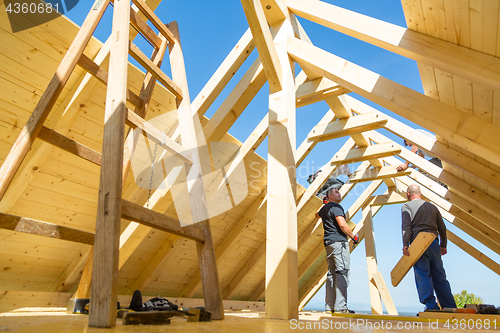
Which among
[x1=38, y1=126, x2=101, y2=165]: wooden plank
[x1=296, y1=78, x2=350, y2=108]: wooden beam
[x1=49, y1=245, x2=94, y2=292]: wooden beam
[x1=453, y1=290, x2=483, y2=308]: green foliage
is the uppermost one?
[x1=296, y1=78, x2=350, y2=108]: wooden beam

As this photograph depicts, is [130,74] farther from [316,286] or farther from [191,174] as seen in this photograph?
[316,286]

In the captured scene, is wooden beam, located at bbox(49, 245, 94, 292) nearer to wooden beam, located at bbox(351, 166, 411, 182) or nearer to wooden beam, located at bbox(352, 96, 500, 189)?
wooden beam, located at bbox(352, 96, 500, 189)

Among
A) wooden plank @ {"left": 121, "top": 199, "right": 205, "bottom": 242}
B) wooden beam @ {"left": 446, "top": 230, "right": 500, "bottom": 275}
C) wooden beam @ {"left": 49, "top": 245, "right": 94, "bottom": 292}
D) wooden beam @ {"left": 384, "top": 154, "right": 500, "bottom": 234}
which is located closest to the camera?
wooden plank @ {"left": 121, "top": 199, "right": 205, "bottom": 242}

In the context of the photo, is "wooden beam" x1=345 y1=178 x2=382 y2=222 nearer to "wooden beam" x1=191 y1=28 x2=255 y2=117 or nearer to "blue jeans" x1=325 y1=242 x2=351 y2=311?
"blue jeans" x1=325 y1=242 x2=351 y2=311

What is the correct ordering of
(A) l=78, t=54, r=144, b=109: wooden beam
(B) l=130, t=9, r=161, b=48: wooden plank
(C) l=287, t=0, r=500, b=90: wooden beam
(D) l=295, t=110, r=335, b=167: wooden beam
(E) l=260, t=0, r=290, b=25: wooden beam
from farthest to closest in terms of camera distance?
(D) l=295, t=110, r=335, b=167: wooden beam → (E) l=260, t=0, r=290, b=25: wooden beam → (B) l=130, t=9, r=161, b=48: wooden plank → (A) l=78, t=54, r=144, b=109: wooden beam → (C) l=287, t=0, r=500, b=90: wooden beam

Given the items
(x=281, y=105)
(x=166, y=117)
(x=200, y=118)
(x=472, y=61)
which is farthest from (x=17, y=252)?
(x=472, y=61)

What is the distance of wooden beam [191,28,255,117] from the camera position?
256cm

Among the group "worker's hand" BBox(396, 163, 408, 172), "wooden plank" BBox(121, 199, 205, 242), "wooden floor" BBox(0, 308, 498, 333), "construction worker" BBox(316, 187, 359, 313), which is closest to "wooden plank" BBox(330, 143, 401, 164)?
"worker's hand" BBox(396, 163, 408, 172)

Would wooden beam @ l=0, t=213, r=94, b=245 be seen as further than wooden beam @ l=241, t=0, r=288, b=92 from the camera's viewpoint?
No

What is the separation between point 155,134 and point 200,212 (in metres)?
0.42

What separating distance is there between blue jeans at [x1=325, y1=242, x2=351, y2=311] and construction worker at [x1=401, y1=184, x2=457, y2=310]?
53cm

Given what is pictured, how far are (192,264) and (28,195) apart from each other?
199cm

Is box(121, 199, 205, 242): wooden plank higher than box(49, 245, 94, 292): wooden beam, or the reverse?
box(121, 199, 205, 242): wooden plank

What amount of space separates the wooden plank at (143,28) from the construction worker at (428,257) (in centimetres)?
243
